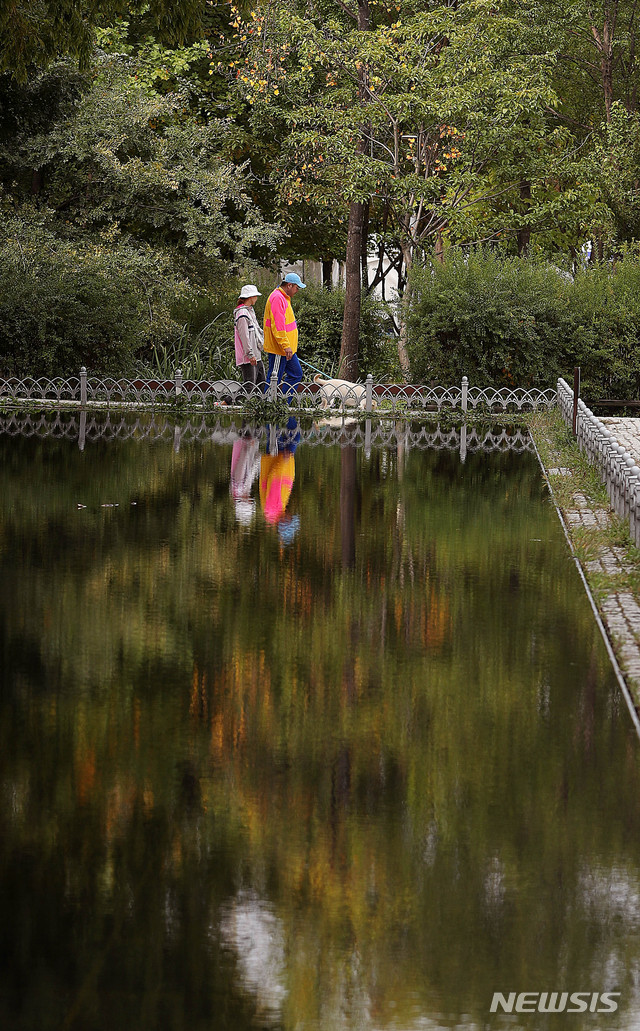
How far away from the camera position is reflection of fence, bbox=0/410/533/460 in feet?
64.3

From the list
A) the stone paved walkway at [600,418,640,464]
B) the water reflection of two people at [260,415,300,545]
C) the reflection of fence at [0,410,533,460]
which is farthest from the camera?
the reflection of fence at [0,410,533,460]

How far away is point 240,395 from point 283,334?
2449 mm

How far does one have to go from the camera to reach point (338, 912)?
4363mm

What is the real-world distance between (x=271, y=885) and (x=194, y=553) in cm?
600

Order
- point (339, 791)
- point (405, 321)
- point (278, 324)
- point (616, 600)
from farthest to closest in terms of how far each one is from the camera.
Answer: point (405, 321) → point (278, 324) → point (616, 600) → point (339, 791)

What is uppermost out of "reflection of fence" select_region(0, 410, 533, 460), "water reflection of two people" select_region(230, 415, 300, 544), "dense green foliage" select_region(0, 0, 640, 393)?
"dense green foliage" select_region(0, 0, 640, 393)

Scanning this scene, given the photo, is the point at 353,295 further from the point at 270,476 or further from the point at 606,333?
the point at 270,476

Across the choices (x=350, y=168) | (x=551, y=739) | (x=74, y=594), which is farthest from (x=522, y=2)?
(x=551, y=739)

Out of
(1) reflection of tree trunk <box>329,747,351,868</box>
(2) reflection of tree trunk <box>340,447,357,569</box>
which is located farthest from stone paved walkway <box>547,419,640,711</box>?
(2) reflection of tree trunk <box>340,447,357,569</box>

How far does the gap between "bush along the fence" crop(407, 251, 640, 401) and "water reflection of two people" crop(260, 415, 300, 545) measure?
432cm

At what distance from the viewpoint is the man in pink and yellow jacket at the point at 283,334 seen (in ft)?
73.5

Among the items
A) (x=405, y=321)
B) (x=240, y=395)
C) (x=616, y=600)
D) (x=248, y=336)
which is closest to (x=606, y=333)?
(x=405, y=321)

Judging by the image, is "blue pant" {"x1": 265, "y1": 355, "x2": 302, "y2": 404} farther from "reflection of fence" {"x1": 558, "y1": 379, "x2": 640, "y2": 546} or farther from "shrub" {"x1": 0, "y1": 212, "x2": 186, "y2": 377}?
"reflection of fence" {"x1": 558, "y1": 379, "x2": 640, "y2": 546}

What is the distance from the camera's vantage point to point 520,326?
80.7ft
